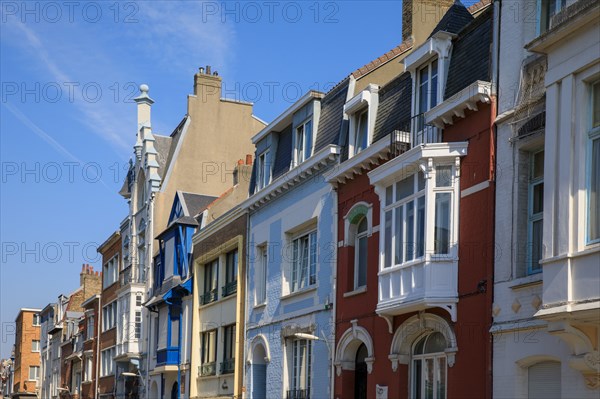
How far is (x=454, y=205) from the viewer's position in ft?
65.3

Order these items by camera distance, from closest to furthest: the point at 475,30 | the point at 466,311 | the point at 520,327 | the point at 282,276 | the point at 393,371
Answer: the point at 520,327 < the point at 466,311 < the point at 475,30 < the point at 393,371 < the point at 282,276

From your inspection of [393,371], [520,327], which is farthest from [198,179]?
[520,327]

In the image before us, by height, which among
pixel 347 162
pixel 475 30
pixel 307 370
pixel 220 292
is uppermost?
pixel 475 30

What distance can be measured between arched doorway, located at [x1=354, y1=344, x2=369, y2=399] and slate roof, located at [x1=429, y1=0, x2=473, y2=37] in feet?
25.9

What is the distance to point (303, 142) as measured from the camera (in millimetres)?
29484

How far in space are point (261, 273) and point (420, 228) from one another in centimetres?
1188

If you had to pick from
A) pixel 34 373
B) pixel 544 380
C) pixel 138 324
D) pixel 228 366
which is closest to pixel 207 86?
pixel 138 324

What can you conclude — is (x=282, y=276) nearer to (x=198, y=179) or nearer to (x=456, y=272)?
(x=456, y=272)

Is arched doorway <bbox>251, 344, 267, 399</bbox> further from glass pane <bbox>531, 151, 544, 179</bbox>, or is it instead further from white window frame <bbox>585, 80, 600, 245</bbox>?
white window frame <bbox>585, 80, 600, 245</bbox>

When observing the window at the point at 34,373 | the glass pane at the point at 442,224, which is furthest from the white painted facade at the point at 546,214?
the window at the point at 34,373

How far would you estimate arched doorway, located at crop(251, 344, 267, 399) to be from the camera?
31.2 meters

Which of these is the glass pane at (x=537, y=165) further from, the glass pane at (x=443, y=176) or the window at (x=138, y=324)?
the window at (x=138, y=324)

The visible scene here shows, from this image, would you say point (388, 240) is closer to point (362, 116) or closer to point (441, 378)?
point (441, 378)

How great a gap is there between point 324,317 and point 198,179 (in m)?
21.1
